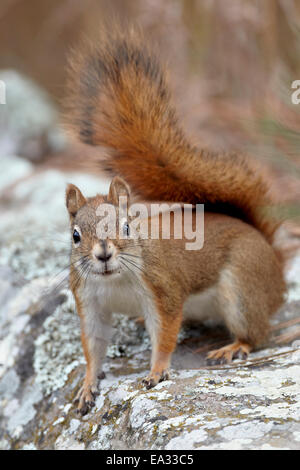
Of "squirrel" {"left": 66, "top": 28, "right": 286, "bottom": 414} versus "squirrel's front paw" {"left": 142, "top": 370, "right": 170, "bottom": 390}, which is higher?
"squirrel" {"left": 66, "top": 28, "right": 286, "bottom": 414}

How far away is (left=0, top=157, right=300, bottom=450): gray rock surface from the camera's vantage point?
1.42m

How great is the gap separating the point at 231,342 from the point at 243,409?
2.44 feet

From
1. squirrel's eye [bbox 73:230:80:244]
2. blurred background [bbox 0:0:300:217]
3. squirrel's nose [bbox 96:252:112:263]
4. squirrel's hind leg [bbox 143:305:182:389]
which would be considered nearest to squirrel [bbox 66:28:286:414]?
squirrel's hind leg [bbox 143:305:182:389]

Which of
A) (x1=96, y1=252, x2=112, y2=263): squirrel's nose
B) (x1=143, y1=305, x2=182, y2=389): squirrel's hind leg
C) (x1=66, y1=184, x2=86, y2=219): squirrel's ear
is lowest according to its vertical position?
(x1=143, y1=305, x2=182, y2=389): squirrel's hind leg

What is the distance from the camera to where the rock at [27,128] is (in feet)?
14.6

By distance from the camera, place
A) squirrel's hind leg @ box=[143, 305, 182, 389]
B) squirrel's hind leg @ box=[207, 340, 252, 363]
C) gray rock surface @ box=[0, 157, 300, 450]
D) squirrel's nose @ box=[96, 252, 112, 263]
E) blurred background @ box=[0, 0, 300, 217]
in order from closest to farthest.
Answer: gray rock surface @ box=[0, 157, 300, 450] → squirrel's nose @ box=[96, 252, 112, 263] → squirrel's hind leg @ box=[143, 305, 182, 389] → squirrel's hind leg @ box=[207, 340, 252, 363] → blurred background @ box=[0, 0, 300, 217]

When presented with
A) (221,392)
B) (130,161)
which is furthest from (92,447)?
(130,161)

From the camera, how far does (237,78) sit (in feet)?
15.1

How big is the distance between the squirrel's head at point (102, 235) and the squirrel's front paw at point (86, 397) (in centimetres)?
35

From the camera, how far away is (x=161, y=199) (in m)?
2.19

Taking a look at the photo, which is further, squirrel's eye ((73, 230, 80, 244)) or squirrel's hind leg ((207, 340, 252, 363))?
squirrel's hind leg ((207, 340, 252, 363))

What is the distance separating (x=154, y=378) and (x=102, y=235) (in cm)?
46

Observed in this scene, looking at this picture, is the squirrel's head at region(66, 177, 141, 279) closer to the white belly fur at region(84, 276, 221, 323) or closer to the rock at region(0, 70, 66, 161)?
the white belly fur at region(84, 276, 221, 323)

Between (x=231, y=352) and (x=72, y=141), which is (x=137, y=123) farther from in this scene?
(x=231, y=352)
